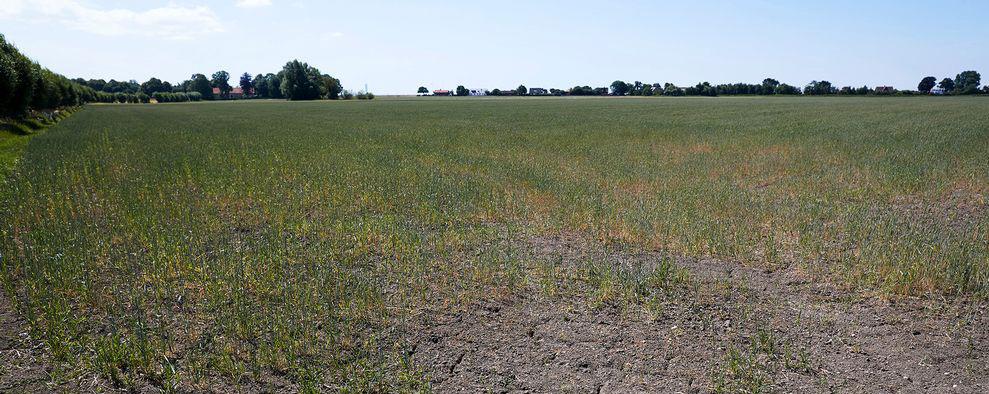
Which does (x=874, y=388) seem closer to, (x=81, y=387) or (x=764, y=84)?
(x=81, y=387)

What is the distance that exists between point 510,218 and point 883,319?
6.04 metres

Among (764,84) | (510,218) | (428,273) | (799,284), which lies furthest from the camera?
(764,84)

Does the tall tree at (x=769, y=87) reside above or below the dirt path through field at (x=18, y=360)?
above

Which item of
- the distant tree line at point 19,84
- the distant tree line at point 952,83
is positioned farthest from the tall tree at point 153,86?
the distant tree line at point 952,83

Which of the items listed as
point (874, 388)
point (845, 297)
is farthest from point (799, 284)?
point (874, 388)

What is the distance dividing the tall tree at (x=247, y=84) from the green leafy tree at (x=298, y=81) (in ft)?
197

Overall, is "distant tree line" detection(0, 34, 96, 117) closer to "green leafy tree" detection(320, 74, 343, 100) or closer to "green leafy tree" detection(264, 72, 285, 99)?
"green leafy tree" detection(320, 74, 343, 100)

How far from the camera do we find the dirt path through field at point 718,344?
4738 mm

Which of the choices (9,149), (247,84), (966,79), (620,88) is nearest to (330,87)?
(247,84)

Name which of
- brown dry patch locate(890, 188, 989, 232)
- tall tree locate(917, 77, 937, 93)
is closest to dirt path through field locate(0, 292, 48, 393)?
brown dry patch locate(890, 188, 989, 232)

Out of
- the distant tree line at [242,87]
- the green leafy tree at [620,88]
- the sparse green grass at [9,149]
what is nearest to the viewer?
the sparse green grass at [9,149]

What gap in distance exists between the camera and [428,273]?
289 inches

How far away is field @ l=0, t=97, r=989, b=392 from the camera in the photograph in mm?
4941

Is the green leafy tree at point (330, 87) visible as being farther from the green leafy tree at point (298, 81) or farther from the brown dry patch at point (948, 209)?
the brown dry patch at point (948, 209)
